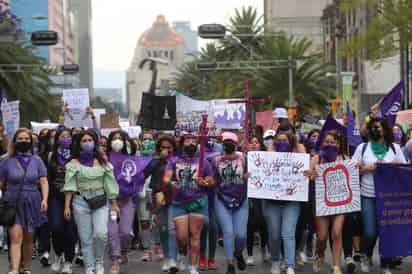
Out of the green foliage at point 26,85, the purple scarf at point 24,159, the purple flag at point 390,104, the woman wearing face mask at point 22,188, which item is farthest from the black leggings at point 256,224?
the green foliage at point 26,85

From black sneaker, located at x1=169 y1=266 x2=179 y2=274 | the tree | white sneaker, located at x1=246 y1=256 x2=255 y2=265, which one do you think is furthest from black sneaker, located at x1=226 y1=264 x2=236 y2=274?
the tree

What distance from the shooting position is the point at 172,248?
1164cm

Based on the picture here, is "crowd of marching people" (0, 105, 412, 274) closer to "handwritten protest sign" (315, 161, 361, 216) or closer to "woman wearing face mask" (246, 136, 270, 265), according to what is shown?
"handwritten protest sign" (315, 161, 361, 216)

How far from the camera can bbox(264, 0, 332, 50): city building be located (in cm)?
8194

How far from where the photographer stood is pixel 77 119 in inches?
635

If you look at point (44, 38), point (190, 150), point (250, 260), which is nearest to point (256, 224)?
point (250, 260)

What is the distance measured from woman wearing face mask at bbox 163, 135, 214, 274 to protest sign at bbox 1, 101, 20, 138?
6.00m

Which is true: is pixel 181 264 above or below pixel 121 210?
below

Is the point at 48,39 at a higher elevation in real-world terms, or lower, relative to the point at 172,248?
higher

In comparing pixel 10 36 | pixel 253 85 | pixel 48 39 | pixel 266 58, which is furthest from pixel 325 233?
pixel 266 58

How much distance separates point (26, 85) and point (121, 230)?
33238 mm

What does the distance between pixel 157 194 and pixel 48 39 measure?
27737mm

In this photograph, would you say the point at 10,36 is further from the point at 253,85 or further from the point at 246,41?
the point at 246,41

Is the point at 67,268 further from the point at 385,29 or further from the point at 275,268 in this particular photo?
the point at 385,29
